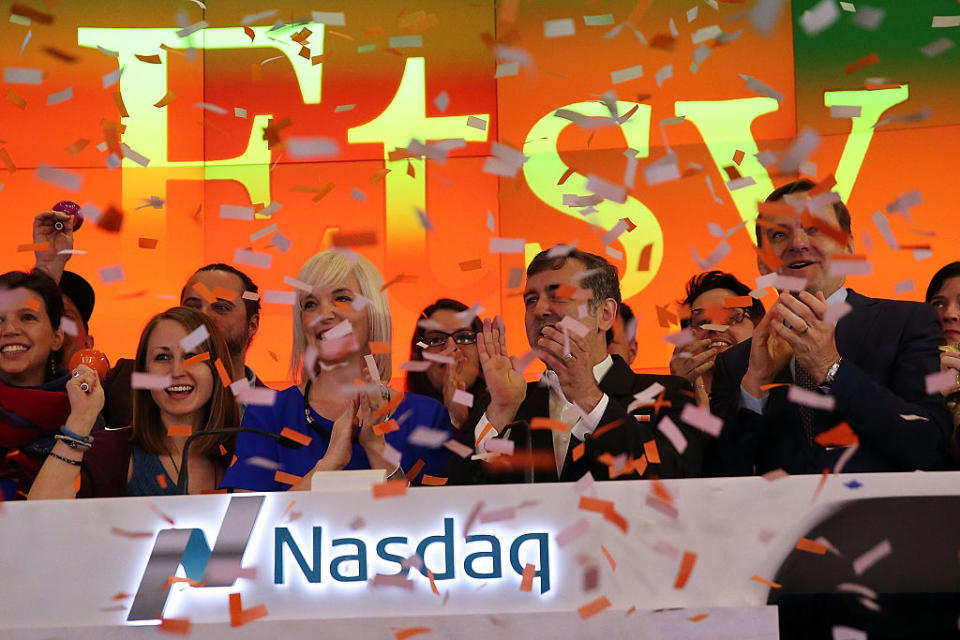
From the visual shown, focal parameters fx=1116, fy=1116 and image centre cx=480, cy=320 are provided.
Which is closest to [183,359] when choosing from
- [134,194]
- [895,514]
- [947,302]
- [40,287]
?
[40,287]

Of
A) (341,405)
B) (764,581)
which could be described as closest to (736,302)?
(341,405)

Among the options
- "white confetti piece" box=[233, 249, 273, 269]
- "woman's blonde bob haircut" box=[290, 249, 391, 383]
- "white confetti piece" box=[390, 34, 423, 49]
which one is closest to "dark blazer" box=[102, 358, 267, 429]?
"woman's blonde bob haircut" box=[290, 249, 391, 383]

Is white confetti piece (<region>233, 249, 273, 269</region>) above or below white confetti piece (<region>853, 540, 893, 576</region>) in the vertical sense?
above

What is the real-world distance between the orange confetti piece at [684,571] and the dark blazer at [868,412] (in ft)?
1.96

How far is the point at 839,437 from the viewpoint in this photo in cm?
215

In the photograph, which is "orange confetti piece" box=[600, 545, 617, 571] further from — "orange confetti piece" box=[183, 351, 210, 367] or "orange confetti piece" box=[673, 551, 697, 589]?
"orange confetti piece" box=[183, 351, 210, 367]

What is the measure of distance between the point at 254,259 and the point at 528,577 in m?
3.01

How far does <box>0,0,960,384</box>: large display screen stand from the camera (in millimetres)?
4402

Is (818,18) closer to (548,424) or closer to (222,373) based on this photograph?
(548,424)

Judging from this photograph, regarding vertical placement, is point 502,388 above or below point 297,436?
above

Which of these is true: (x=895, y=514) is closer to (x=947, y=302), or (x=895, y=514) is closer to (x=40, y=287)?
(x=947, y=302)

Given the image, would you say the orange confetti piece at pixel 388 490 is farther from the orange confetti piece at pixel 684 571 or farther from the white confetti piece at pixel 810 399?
the white confetti piece at pixel 810 399

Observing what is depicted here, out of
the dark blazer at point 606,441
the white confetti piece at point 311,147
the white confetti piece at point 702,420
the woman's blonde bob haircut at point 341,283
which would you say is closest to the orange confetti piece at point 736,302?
the dark blazer at point 606,441

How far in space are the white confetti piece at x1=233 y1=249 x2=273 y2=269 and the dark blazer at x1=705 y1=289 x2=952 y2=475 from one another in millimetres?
2451
